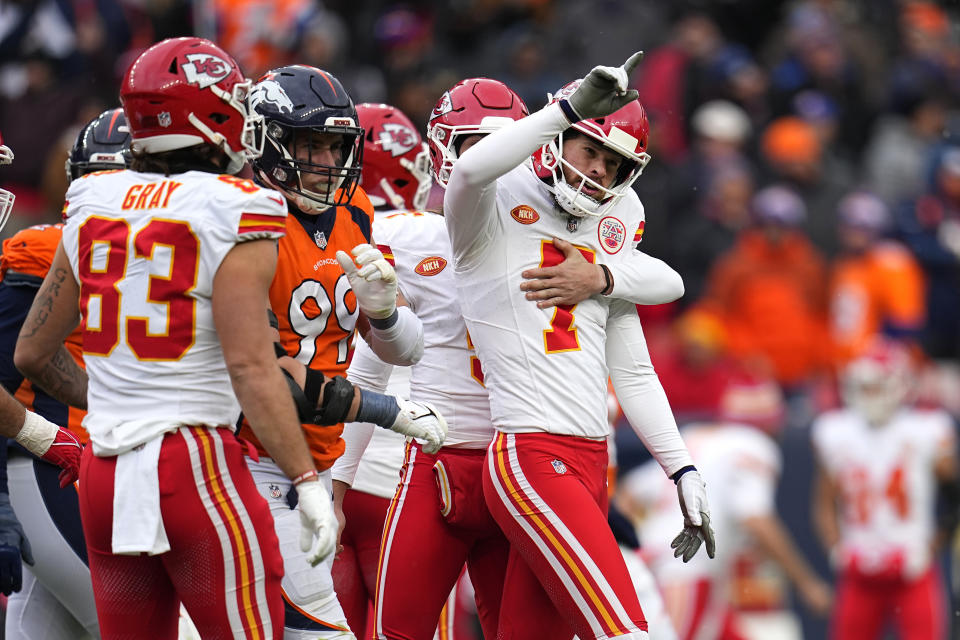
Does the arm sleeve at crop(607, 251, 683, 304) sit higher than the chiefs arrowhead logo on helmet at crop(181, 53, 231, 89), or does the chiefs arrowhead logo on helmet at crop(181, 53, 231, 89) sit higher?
the chiefs arrowhead logo on helmet at crop(181, 53, 231, 89)

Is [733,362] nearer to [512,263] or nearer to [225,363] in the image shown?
[512,263]

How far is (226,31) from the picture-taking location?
39.9 ft

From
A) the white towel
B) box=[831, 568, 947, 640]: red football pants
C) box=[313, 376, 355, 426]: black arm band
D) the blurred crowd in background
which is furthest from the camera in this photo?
the blurred crowd in background

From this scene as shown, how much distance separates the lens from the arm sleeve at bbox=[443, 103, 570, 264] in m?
4.09

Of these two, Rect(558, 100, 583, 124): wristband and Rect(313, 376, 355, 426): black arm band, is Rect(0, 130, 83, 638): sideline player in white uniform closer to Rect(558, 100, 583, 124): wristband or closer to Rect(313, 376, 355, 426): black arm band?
Rect(313, 376, 355, 426): black arm band

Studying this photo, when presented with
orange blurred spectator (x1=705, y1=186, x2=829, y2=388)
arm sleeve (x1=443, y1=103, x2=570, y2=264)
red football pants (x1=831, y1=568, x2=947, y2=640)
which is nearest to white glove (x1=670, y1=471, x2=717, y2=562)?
arm sleeve (x1=443, y1=103, x2=570, y2=264)

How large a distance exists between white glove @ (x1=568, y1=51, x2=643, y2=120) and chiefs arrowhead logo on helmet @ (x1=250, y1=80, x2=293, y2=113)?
2.72 feet

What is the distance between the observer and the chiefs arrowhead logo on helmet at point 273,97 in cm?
429

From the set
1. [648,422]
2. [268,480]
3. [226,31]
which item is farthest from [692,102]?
[268,480]

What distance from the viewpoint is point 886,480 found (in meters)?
9.79

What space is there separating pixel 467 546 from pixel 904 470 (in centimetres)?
591

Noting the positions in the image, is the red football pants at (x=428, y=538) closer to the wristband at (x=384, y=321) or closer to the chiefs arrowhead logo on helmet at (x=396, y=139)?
the wristband at (x=384, y=321)

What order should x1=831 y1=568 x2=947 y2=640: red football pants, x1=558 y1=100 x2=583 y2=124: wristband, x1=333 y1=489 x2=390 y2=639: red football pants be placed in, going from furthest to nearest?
x1=831 y1=568 x2=947 y2=640: red football pants < x1=333 y1=489 x2=390 y2=639: red football pants < x1=558 y1=100 x2=583 y2=124: wristband

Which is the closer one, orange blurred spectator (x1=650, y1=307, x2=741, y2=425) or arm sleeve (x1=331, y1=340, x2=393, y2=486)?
arm sleeve (x1=331, y1=340, x2=393, y2=486)
